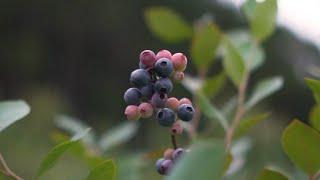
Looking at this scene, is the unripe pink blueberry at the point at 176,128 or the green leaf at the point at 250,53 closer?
the unripe pink blueberry at the point at 176,128

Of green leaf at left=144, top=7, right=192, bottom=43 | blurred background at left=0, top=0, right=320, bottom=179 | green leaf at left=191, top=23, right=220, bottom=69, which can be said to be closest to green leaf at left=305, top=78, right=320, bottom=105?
green leaf at left=191, top=23, right=220, bottom=69

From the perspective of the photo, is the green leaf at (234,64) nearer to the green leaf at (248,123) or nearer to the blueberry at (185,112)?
the green leaf at (248,123)

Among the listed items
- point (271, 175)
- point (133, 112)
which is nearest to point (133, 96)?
point (133, 112)

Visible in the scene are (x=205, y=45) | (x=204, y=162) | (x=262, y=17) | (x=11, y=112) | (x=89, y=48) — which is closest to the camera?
(x=204, y=162)

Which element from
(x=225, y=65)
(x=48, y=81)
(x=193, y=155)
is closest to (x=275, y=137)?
(x=225, y=65)

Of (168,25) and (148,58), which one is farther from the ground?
(168,25)

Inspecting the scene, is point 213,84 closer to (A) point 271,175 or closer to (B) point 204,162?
(A) point 271,175

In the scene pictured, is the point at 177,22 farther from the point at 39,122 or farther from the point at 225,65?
the point at 39,122

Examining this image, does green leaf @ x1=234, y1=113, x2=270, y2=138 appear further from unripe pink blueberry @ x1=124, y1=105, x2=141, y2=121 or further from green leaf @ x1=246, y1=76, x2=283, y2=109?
unripe pink blueberry @ x1=124, y1=105, x2=141, y2=121

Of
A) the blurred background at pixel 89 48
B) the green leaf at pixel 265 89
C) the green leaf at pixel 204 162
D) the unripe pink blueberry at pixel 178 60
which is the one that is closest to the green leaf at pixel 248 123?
the green leaf at pixel 265 89
